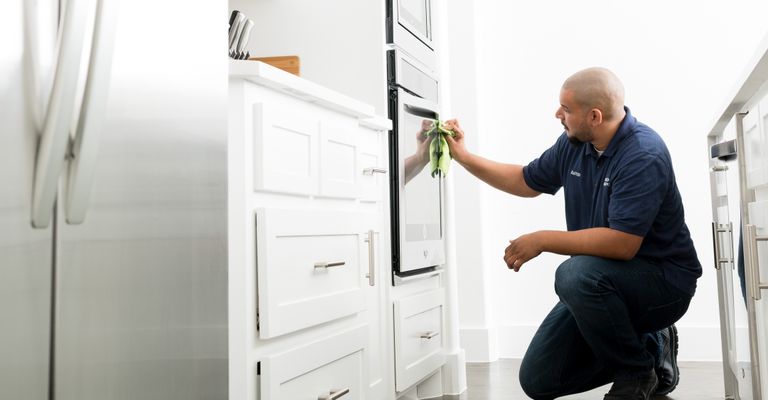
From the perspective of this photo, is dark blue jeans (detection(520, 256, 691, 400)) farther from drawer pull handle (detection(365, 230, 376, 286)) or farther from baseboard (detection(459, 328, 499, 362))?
baseboard (detection(459, 328, 499, 362))

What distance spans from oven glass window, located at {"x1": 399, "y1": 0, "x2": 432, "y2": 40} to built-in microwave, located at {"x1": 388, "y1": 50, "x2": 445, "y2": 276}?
135 millimetres

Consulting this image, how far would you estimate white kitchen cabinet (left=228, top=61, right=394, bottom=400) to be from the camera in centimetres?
156

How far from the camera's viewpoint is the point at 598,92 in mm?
2570

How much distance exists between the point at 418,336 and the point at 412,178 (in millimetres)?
523

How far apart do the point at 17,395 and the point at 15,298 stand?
0.10m

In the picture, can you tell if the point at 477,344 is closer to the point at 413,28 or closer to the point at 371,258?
the point at 413,28

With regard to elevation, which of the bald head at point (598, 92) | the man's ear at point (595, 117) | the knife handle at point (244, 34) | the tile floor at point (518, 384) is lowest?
the tile floor at point (518, 384)

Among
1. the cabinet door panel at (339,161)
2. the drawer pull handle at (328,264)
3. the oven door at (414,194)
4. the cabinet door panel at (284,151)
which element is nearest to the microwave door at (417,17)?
the oven door at (414,194)

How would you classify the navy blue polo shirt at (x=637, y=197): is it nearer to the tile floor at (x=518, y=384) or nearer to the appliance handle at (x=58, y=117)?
the tile floor at (x=518, y=384)

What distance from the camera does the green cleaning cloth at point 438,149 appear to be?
9.29 ft

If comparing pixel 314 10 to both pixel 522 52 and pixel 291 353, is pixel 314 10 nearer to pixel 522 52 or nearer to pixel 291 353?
pixel 291 353

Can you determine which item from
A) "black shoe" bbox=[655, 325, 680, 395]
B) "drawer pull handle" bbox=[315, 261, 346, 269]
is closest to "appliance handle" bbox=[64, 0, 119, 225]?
"drawer pull handle" bbox=[315, 261, 346, 269]

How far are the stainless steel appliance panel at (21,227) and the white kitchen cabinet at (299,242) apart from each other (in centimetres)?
70

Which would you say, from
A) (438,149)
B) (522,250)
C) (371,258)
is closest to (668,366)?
(522,250)
